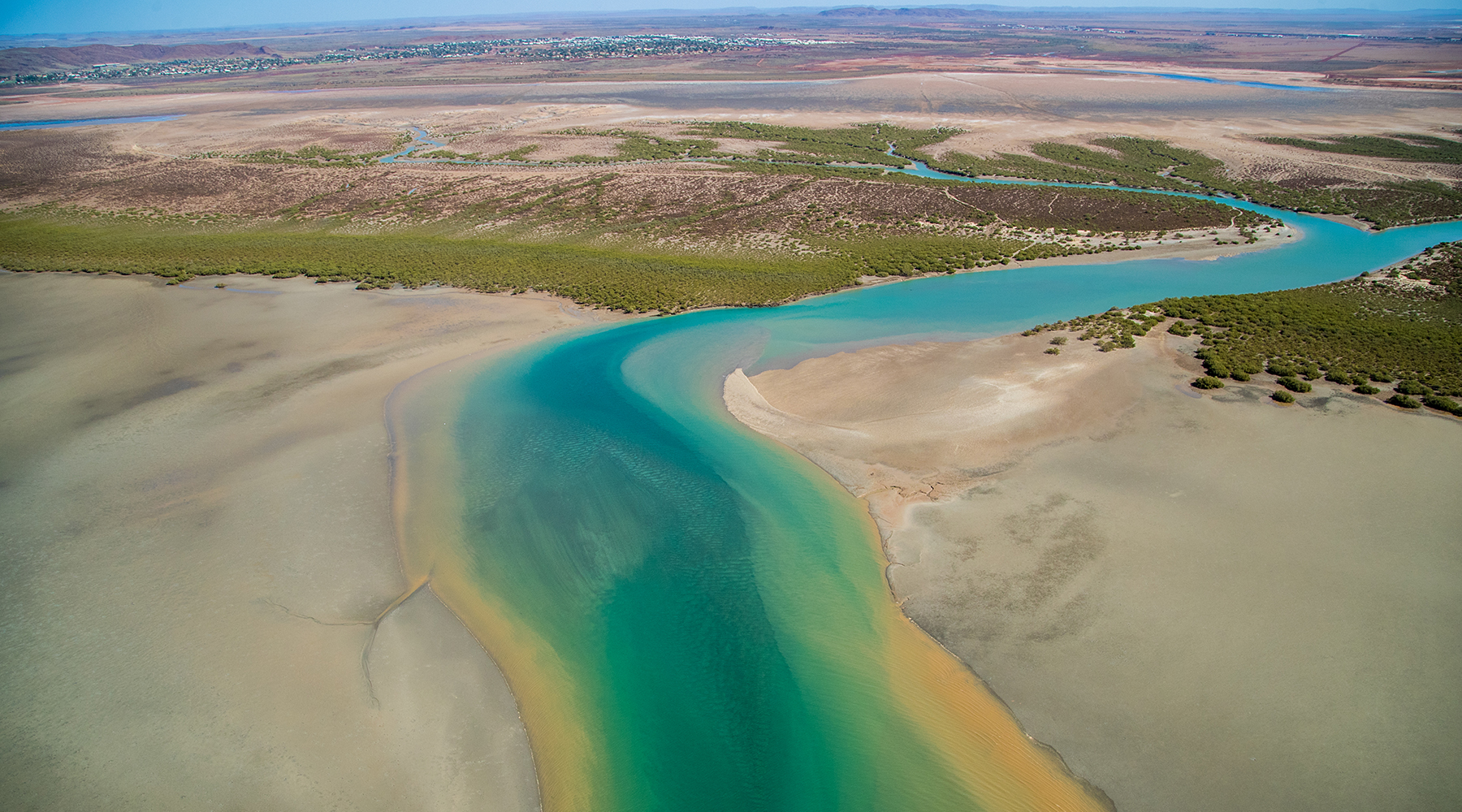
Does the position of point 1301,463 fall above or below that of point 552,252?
below

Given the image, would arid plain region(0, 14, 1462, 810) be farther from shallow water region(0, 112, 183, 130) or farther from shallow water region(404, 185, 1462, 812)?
shallow water region(0, 112, 183, 130)

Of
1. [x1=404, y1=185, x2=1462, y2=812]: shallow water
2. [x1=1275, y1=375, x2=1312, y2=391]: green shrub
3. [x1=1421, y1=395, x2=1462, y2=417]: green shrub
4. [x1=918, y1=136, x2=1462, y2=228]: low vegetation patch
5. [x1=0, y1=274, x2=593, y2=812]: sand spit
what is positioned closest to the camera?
[x1=404, y1=185, x2=1462, y2=812]: shallow water

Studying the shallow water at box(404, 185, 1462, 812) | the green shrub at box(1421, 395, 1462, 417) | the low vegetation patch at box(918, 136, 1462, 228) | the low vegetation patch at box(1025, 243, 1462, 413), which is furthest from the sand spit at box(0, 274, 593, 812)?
the low vegetation patch at box(918, 136, 1462, 228)

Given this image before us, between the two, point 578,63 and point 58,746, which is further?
point 578,63

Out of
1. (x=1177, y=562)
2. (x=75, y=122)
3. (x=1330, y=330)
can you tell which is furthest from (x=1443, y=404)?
(x=75, y=122)

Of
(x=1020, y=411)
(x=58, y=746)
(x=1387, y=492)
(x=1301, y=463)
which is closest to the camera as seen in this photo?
(x=58, y=746)

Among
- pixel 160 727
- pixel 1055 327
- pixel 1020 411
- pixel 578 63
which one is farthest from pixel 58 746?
pixel 578 63

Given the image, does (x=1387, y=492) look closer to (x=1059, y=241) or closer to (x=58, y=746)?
(x=1059, y=241)

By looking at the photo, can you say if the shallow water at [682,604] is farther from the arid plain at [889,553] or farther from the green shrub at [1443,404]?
the green shrub at [1443,404]
